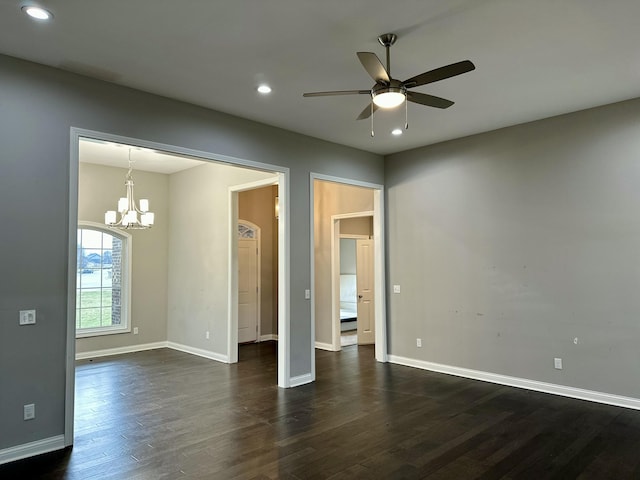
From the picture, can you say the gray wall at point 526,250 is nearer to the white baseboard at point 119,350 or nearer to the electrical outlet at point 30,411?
the white baseboard at point 119,350

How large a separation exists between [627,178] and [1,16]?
5577 millimetres

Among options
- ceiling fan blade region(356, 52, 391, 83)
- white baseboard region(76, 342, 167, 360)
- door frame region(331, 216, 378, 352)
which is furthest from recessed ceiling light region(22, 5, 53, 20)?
white baseboard region(76, 342, 167, 360)

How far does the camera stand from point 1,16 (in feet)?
9.37

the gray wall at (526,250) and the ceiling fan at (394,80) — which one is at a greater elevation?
the ceiling fan at (394,80)

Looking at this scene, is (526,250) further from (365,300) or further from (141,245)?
(141,245)

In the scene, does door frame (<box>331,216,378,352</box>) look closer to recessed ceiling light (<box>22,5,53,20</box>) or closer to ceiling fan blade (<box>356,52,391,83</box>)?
ceiling fan blade (<box>356,52,391,83</box>)

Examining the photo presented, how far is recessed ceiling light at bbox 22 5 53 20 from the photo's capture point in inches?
109

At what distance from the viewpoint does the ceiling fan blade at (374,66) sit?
2.66 metres

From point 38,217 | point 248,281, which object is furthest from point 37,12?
point 248,281

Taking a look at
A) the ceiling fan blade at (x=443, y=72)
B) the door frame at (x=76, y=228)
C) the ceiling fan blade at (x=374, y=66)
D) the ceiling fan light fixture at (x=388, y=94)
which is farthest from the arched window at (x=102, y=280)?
the ceiling fan blade at (x=443, y=72)

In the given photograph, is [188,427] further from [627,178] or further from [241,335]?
[627,178]

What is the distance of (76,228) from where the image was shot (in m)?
3.68

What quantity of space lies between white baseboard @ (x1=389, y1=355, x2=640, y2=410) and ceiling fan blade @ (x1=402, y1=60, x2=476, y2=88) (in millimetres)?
3754

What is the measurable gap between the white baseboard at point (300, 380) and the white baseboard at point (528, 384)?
1.64 m
